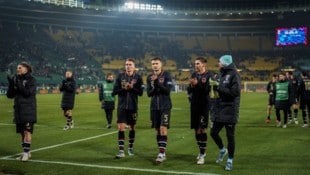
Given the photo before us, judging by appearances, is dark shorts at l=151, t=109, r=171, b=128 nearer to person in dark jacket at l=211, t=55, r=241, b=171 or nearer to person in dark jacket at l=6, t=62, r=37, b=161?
person in dark jacket at l=211, t=55, r=241, b=171

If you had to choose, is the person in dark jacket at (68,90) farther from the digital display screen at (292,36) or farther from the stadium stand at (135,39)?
the digital display screen at (292,36)


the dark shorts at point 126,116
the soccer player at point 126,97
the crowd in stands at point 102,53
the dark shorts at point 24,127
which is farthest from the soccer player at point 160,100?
the crowd in stands at point 102,53

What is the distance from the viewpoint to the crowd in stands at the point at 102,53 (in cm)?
6272

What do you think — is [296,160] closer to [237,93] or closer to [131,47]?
[237,93]

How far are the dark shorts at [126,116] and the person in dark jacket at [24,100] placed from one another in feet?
6.77

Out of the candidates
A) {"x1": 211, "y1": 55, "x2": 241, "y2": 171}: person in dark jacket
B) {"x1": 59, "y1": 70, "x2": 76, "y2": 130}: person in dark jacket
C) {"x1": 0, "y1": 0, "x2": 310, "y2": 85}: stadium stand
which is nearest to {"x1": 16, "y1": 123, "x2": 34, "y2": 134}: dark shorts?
{"x1": 211, "y1": 55, "x2": 241, "y2": 171}: person in dark jacket

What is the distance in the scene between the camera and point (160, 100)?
32.4ft

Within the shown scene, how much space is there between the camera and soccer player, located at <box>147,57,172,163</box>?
32.0 ft

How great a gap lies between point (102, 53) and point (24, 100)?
66977 mm

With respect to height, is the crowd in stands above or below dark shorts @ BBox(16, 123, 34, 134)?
above

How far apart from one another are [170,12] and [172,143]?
74.3m

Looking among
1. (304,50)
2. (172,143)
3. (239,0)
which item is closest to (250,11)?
(239,0)

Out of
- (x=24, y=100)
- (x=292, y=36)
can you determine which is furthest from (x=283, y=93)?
(x=292, y=36)

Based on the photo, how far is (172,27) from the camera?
86875 millimetres
